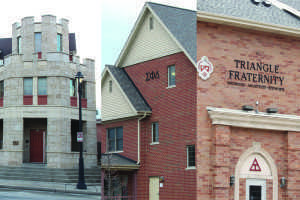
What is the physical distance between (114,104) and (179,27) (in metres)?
3.89

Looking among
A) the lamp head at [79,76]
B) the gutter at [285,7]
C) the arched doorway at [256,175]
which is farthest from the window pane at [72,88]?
the gutter at [285,7]

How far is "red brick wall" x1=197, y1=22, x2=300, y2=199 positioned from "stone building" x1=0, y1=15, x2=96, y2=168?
24.9ft

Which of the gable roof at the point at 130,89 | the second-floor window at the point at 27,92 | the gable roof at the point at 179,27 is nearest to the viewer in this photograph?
the second-floor window at the point at 27,92

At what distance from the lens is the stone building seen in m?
8.94

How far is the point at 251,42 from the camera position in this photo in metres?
18.5

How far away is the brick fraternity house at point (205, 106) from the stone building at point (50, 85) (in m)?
6.97

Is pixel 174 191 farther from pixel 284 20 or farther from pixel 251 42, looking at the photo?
pixel 284 20

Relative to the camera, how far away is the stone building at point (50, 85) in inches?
352

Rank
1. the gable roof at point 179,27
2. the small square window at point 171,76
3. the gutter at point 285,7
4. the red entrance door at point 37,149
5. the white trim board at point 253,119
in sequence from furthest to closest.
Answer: the gutter at point 285,7
the small square window at point 171,76
the gable roof at point 179,27
the white trim board at point 253,119
the red entrance door at point 37,149

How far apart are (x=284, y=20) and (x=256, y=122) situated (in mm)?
4608

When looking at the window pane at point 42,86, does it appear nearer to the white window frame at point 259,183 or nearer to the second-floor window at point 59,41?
the second-floor window at point 59,41

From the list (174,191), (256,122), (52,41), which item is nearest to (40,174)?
(52,41)

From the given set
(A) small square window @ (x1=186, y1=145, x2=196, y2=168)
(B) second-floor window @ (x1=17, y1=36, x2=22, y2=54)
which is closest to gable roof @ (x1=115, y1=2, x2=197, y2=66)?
(A) small square window @ (x1=186, y1=145, x2=196, y2=168)

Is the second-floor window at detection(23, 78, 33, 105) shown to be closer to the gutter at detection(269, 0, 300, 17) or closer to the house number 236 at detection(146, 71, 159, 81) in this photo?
the house number 236 at detection(146, 71, 159, 81)
